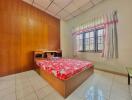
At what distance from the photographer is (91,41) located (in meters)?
4.00

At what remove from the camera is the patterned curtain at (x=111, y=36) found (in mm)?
3004

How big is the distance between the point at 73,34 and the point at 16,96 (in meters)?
3.99

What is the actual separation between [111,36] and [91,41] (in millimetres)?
1061

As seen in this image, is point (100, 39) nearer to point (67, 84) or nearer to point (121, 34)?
point (121, 34)

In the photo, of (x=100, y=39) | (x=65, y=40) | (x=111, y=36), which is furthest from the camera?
(x=65, y=40)

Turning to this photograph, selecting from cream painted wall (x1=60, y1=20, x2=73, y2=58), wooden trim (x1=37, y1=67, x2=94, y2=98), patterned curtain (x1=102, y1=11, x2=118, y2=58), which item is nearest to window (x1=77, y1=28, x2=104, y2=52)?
patterned curtain (x1=102, y1=11, x2=118, y2=58)

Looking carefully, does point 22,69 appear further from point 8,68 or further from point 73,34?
point 73,34

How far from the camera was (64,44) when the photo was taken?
210 inches

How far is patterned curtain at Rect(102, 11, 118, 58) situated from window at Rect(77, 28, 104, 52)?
325 millimetres

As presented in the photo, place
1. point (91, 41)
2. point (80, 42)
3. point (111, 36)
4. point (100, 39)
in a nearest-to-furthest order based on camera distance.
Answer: point (111, 36)
point (100, 39)
point (91, 41)
point (80, 42)

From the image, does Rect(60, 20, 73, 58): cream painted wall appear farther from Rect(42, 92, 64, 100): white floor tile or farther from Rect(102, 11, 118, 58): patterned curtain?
Rect(42, 92, 64, 100): white floor tile

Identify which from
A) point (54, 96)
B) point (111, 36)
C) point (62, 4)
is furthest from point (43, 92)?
point (62, 4)

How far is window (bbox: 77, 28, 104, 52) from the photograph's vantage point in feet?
11.9

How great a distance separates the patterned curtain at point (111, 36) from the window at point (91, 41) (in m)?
0.33
